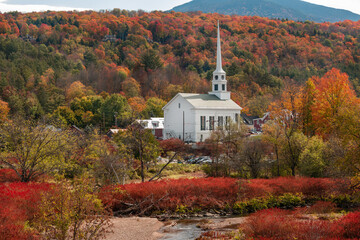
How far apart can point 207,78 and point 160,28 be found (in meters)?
68.2

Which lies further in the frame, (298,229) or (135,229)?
(135,229)

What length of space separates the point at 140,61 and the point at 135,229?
105 meters

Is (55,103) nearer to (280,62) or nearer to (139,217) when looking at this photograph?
(139,217)

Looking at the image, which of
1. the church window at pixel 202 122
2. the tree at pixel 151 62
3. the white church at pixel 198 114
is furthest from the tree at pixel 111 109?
the tree at pixel 151 62

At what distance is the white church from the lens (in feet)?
240

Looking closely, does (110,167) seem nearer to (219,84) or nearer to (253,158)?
(253,158)

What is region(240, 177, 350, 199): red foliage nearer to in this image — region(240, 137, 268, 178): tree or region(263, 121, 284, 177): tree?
region(240, 137, 268, 178): tree

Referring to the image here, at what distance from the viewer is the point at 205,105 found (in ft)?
243

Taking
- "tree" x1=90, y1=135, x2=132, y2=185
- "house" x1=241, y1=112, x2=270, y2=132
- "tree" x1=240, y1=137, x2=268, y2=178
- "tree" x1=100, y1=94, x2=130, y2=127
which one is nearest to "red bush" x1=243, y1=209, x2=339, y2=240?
"tree" x1=90, y1=135, x2=132, y2=185

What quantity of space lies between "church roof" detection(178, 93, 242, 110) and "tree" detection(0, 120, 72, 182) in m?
40.8

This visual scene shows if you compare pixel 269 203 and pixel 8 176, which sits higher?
pixel 8 176

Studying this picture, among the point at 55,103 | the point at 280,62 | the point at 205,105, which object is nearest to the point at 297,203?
the point at 205,105

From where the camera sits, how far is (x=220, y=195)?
3222cm

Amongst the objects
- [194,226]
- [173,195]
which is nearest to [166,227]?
[194,226]
